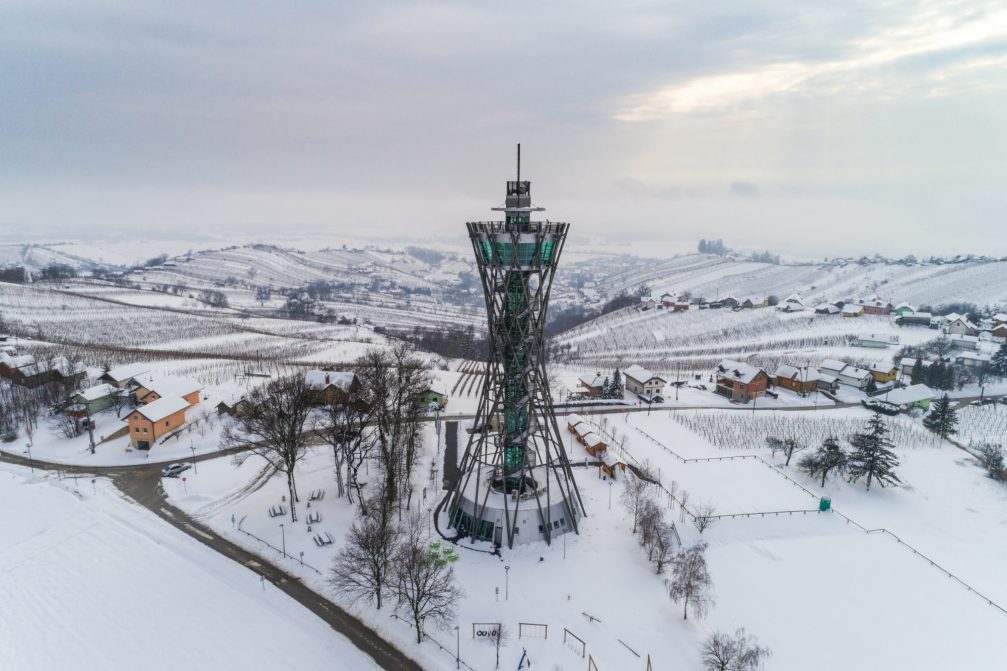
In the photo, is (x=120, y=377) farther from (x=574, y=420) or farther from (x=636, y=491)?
(x=636, y=491)

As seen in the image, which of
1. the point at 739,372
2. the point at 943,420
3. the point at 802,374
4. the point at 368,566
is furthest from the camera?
the point at 802,374

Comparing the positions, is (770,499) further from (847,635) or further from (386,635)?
(386,635)

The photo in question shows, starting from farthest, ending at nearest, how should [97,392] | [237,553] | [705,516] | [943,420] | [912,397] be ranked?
[912,397] < [943,420] < [97,392] < [705,516] < [237,553]

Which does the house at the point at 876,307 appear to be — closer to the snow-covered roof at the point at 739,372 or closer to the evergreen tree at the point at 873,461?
the snow-covered roof at the point at 739,372

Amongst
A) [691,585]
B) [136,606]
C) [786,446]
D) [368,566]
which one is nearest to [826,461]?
[786,446]

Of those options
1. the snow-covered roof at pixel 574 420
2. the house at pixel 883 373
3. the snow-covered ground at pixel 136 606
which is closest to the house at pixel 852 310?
the house at pixel 883 373

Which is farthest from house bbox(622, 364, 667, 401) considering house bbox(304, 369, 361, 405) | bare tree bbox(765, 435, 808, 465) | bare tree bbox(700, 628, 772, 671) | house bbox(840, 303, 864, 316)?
house bbox(840, 303, 864, 316)

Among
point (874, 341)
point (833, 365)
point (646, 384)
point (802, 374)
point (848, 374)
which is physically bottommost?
point (646, 384)
